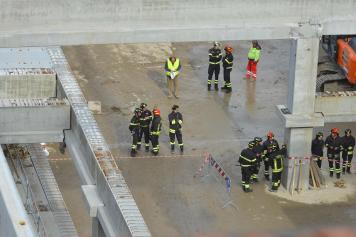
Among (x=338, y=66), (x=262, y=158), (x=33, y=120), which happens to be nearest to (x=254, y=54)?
(x=338, y=66)

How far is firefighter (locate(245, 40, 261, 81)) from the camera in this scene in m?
22.7

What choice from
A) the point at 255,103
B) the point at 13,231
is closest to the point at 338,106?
the point at 255,103

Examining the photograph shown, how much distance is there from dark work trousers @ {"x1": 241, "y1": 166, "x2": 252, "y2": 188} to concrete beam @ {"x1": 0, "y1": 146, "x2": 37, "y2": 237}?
7.29 meters

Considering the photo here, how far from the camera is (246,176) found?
1775cm

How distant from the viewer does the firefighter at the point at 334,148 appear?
18250 millimetres

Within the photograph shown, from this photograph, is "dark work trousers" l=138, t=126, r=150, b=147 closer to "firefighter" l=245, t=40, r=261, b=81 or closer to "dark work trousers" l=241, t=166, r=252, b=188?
→ "dark work trousers" l=241, t=166, r=252, b=188

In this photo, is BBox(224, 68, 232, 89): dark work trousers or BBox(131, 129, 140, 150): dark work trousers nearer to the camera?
BBox(131, 129, 140, 150): dark work trousers

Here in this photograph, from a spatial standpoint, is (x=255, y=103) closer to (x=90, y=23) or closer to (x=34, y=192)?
(x=90, y=23)

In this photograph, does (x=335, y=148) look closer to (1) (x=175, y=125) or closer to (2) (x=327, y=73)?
(1) (x=175, y=125)

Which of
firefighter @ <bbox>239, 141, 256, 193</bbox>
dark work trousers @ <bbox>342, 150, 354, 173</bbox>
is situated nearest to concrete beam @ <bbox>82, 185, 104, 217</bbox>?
firefighter @ <bbox>239, 141, 256, 193</bbox>

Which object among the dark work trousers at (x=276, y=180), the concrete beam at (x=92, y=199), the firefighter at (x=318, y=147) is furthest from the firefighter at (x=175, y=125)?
the concrete beam at (x=92, y=199)

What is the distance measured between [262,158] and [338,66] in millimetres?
4809

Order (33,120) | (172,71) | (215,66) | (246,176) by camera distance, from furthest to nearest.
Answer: (215,66), (172,71), (246,176), (33,120)

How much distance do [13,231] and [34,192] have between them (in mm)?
3939
